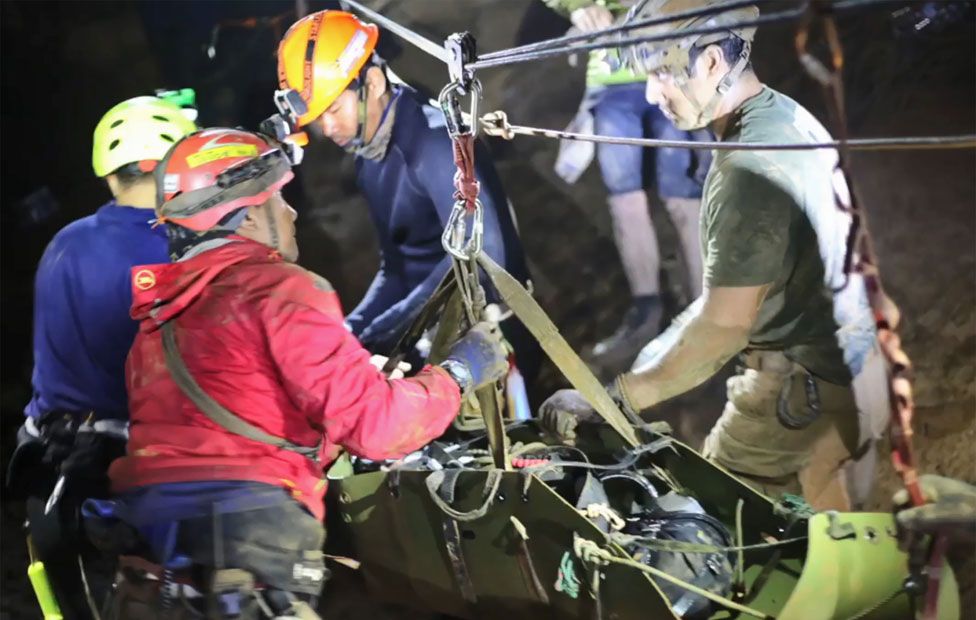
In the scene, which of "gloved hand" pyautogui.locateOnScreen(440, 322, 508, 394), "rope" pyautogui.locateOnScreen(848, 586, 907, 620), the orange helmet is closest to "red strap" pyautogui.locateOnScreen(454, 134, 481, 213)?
"gloved hand" pyautogui.locateOnScreen(440, 322, 508, 394)

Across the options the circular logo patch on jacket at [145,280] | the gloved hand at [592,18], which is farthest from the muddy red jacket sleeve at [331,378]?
the gloved hand at [592,18]

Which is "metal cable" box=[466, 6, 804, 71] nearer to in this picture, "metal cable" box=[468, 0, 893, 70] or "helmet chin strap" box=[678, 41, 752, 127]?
"metal cable" box=[468, 0, 893, 70]

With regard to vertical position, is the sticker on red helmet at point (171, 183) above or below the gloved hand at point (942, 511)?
above

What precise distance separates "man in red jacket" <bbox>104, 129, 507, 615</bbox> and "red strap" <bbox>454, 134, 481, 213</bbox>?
1.17 ft

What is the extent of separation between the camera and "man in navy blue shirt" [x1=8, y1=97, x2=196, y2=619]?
2318 mm

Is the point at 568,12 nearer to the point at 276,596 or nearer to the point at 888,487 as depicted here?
the point at 888,487

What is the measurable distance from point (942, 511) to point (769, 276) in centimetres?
74

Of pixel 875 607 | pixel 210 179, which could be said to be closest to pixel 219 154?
Answer: pixel 210 179

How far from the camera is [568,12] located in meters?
2.40

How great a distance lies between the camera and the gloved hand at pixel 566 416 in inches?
91.1

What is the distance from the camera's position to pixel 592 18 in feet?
7.72

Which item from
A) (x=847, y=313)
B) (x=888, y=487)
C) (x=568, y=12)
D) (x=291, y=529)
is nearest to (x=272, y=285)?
(x=291, y=529)

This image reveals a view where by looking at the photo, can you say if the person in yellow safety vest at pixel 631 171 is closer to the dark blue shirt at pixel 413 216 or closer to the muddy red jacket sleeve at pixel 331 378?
the dark blue shirt at pixel 413 216

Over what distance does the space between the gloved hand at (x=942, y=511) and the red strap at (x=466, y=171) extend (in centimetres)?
108
